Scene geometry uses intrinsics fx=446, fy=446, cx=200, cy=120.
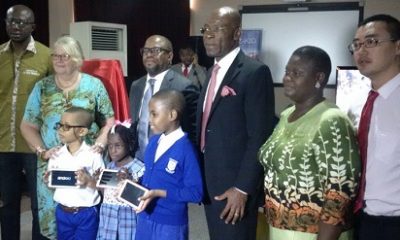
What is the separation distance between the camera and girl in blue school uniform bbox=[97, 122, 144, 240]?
7.51 ft

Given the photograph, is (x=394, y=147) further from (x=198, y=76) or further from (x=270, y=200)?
(x=198, y=76)

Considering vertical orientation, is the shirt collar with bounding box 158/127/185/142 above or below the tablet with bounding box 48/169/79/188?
above

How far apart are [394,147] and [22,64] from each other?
6.98 ft

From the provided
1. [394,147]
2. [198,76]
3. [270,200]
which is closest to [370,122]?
[394,147]

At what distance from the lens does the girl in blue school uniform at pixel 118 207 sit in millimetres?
2289

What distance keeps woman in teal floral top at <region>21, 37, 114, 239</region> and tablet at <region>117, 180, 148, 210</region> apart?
427mm

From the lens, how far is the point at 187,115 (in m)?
2.29

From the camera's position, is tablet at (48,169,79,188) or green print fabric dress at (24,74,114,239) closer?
tablet at (48,169,79,188)

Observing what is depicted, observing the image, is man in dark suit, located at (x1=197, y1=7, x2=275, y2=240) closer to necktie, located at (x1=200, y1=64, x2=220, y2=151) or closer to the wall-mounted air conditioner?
necktie, located at (x1=200, y1=64, x2=220, y2=151)

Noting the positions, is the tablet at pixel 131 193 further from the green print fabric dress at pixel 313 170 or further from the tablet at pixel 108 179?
the green print fabric dress at pixel 313 170

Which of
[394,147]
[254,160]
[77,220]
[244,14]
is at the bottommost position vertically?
Answer: [77,220]

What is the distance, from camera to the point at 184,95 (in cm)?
232

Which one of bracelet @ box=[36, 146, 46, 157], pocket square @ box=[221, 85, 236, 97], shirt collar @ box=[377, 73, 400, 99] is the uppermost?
shirt collar @ box=[377, 73, 400, 99]

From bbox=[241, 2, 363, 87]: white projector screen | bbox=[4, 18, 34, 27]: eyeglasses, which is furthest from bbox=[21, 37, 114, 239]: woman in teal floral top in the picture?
bbox=[241, 2, 363, 87]: white projector screen
